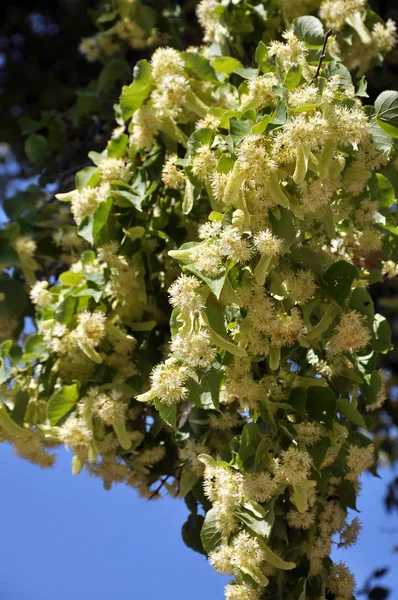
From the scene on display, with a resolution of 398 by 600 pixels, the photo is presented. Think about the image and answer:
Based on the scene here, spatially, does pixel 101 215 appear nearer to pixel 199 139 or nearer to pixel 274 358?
pixel 199 139

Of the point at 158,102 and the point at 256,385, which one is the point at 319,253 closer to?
the point at 256,385

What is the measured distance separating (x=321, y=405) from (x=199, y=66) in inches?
23.2

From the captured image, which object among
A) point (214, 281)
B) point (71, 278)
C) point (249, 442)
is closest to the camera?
point (214, 281)

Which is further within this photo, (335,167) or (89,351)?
(89,351)

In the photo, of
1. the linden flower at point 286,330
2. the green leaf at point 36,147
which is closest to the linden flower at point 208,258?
the linden flower at point 286,330

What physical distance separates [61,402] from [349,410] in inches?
17.4

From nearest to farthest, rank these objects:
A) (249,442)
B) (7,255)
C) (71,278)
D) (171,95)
Result: (249,442) → (171,95) → (71,278) → (7,255)

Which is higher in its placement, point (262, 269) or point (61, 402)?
point (262, 269)

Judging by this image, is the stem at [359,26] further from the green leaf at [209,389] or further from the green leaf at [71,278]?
→ the green leaf at [209,389]

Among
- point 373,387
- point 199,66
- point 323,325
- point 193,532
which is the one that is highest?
point 199,66

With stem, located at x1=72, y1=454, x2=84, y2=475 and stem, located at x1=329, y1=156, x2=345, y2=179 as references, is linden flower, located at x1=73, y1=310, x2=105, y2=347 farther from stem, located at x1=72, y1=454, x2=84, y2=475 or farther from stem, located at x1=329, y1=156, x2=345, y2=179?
stem, located at x1=329, y1=156, x2=345, y2=179

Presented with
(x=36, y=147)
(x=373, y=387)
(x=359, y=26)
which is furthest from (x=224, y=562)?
(x=36, y=147)

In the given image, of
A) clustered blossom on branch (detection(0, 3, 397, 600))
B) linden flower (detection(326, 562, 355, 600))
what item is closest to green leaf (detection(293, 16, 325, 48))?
clustered blossom on branch (detection(0, 3, 397, 600))

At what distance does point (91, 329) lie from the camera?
1.27 meters
